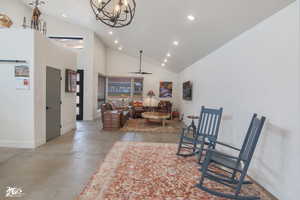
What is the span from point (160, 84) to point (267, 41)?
305 inches

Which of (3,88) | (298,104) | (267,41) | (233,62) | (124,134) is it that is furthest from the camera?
(124,134)

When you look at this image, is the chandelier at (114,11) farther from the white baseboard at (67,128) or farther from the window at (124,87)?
the window at (124,87)

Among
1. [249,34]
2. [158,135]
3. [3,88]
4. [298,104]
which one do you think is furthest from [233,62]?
[3,88]

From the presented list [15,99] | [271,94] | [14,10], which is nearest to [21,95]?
[15,99]

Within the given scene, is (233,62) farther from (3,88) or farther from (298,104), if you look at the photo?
(3,88)

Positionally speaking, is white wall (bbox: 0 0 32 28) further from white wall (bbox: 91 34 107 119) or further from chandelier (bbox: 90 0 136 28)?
chandelier (bbox: 90 0 136 28)

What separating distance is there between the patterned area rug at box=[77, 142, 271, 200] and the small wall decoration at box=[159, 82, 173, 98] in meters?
6.48

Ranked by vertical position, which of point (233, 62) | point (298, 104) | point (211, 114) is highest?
point (233, 62)

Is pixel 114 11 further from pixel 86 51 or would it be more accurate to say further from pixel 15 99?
pixel 86 51

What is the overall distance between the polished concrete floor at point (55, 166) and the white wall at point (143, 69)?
559cm

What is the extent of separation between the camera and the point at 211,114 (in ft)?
11.9

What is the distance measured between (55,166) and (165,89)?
7758 millimetres

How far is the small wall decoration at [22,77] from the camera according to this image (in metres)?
3.90

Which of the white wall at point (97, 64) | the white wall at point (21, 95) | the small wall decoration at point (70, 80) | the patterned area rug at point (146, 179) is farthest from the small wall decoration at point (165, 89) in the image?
the white wall at point (21, 95)
